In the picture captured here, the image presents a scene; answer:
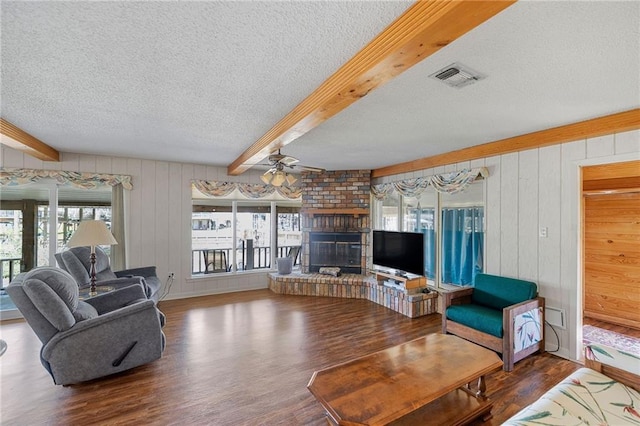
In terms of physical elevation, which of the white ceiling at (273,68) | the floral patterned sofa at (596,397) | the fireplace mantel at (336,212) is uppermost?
the white ceiling at (273,68)

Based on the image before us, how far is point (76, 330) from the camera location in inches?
92.0

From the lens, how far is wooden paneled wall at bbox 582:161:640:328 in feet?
12.3

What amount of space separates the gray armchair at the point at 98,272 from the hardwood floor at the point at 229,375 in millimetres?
597

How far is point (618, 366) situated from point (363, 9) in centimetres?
261

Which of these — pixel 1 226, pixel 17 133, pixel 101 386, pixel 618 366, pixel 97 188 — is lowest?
pixel 101 386

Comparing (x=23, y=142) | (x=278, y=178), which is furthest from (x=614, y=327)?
(x=23, y=142)

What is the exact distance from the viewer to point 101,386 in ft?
7.90

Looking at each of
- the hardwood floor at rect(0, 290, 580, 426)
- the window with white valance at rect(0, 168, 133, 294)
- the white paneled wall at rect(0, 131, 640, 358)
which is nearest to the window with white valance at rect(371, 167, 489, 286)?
the white paneled wall at rect(0, 131, 640, 358)

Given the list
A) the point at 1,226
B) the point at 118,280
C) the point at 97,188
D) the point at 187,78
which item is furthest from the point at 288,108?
the point at 1,226

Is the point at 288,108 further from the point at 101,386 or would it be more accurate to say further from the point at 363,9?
the point at 101,386

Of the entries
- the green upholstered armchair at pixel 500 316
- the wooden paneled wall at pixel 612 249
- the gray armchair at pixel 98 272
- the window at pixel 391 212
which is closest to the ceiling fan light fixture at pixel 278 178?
the gray armchair at pixel 98 272

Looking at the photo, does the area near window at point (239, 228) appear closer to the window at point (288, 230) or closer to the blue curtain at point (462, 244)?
the window at point (288, 230)

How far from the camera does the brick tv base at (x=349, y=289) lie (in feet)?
14.0

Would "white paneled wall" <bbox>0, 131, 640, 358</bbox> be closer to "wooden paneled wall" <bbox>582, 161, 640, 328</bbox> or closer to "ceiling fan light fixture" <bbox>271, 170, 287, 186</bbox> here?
"wooden paneled wall" <bbox>582, 161, 640, 328</bbox>
